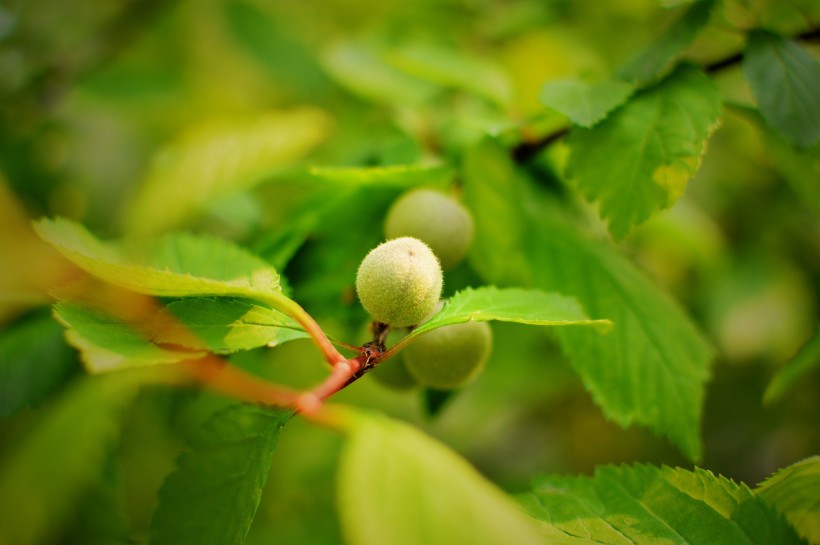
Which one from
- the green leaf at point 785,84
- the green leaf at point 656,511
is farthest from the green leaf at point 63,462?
the green leaf at point 785,84

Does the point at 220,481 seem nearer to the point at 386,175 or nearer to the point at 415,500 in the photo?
the point at 415,500

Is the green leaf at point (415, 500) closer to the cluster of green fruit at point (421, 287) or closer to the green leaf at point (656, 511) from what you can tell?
the cluster of green fruit at point (421, 287)

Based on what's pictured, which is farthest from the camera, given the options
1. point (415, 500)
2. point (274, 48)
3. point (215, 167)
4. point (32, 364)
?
point (274, 48)

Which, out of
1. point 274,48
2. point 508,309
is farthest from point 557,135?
point 274,48

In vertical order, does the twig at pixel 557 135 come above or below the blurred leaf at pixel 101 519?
above

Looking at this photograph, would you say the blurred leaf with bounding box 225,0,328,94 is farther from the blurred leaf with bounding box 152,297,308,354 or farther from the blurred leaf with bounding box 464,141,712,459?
the blurred leaf with bounding box 152,297,308,354

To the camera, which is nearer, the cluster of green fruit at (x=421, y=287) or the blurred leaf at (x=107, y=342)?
the blurred leaf at (x=107, y=342)

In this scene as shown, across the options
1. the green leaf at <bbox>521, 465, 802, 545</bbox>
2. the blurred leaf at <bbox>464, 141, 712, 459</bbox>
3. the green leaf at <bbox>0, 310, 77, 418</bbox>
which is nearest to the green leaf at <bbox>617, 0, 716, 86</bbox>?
the blurred leaf at <bbox>464, 141, 712, 459</bbox>
